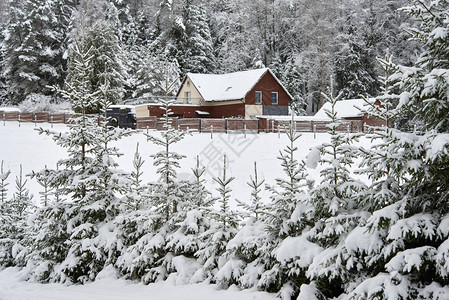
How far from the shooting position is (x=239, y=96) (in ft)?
124

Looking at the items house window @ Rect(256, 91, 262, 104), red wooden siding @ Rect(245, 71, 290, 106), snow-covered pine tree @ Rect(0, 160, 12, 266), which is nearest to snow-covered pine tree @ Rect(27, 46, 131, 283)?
snow-covered pine tree @ Rect(0, 160, 12, 266)

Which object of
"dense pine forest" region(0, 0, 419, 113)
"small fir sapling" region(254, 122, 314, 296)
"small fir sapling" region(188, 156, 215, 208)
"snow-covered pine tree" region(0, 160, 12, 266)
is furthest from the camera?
"dense pine forest" region(0, 0, 419, 113)

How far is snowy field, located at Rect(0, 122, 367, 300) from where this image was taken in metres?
6.29

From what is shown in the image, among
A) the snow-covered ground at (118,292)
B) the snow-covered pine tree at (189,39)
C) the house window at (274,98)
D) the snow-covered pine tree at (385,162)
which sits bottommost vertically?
the snow-covered ground at (118,292)

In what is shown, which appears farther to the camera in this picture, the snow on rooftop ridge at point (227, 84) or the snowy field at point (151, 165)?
the snow on rooftop ridge at point (227, 84)

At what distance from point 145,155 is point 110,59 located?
74.2 ft

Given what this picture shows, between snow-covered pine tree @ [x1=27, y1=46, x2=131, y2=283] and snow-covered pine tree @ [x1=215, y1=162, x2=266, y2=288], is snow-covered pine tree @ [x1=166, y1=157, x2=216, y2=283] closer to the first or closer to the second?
snow-covered pine tree @ [x1=215, y1=162, x2=266, y2=288]

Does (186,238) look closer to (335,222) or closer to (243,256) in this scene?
(243,256)

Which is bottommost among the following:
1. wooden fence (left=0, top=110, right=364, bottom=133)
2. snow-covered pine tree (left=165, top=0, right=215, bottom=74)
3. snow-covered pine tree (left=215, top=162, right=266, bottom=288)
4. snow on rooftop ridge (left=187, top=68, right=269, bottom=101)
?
snow-covered pine tree (left=215, top=162, right=266, bottom=288)

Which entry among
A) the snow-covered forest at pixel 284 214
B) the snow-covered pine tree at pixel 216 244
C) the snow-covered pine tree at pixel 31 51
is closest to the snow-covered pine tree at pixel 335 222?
the snow-covered forest at pixel 284 214

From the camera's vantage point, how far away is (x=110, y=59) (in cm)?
4169

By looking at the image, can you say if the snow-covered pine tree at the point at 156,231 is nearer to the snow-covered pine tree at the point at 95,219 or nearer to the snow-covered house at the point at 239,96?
the snow-covered pine tree at the point at 95,219

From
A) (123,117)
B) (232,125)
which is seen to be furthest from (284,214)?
(123,117)

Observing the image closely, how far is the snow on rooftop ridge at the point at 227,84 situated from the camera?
126 ft
